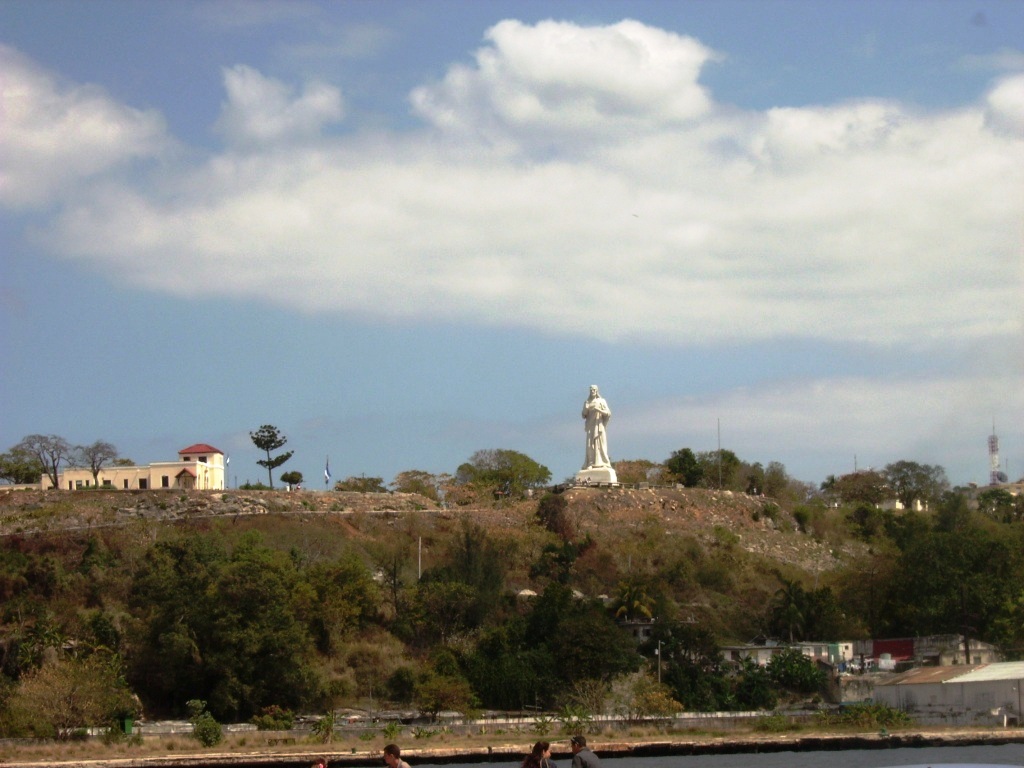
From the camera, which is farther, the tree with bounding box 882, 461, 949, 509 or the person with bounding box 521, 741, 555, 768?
the tree with bounding box 882, 461, 949, 509

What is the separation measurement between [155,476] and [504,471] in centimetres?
2730

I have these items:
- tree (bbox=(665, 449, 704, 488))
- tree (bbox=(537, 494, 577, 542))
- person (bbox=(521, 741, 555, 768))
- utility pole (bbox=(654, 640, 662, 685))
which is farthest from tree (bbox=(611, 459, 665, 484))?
person (bbox=(521, 741, 555, 768))

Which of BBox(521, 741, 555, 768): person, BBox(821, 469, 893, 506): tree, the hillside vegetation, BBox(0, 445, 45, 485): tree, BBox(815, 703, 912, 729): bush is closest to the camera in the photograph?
BBox(521, 741, 555, 768): person

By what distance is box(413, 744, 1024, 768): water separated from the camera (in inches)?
1812

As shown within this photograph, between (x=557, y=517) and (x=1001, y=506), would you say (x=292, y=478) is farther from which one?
(x=1001, y=506)

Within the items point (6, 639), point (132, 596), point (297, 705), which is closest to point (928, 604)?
point (297, 705)

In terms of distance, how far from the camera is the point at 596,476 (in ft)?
287

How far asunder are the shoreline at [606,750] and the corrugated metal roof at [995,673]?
302cm

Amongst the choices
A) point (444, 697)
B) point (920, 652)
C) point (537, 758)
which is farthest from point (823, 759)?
point (537, 758)

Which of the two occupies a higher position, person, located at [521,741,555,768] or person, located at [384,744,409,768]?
person, located at [384,744,409,768]

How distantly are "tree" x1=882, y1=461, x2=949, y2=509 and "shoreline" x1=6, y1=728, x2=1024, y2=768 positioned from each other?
66.6 m

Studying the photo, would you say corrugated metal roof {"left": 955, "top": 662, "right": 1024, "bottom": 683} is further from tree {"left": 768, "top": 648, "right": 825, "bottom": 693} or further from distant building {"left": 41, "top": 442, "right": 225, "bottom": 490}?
distant building {"left": 41, "top": 442, "right": 225, "bottom": 490}

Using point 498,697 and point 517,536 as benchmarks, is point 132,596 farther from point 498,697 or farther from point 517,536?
point 517,536

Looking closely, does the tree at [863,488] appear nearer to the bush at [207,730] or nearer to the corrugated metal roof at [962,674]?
Answer: the corrugated metal roof at [962,674]
